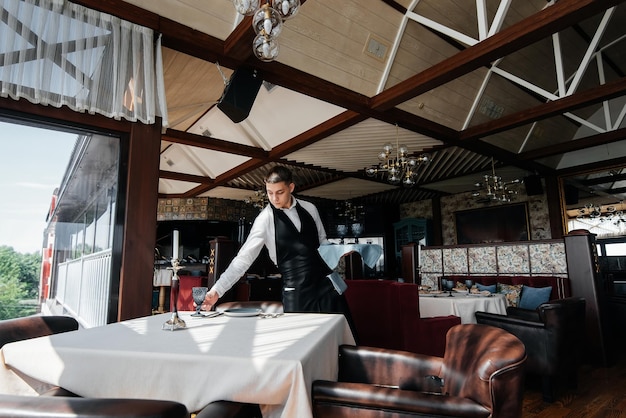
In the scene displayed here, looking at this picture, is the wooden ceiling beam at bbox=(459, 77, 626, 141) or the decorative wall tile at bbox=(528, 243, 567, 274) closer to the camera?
the wooden ceiling beam at bbox=(459, 77, 626, 141)

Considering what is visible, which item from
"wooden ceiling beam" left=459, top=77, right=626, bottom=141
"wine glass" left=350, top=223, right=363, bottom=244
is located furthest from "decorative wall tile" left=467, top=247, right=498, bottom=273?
"wine glass" left=350, top=223, right=363, bottom=244

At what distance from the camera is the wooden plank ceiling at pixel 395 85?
150 inches

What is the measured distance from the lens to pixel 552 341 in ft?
9.86

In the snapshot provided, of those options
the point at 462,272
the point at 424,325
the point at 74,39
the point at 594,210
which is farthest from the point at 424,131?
the point at 594,210

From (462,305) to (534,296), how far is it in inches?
50.4

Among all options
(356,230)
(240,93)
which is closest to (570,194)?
(356,230)

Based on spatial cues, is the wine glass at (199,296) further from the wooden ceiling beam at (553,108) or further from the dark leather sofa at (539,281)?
the wooden ceiling beam at (553,108)

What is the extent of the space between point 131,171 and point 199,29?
1.70 meters

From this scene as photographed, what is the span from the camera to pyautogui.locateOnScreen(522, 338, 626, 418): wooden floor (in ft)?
8.72

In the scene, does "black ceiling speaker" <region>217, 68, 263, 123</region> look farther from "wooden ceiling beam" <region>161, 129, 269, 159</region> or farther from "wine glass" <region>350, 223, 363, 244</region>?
"wine glass" <region>350, 223, 363, 244</region>

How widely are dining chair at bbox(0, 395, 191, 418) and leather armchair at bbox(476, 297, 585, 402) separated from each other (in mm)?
3265

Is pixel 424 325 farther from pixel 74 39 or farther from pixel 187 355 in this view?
pixel 74 39

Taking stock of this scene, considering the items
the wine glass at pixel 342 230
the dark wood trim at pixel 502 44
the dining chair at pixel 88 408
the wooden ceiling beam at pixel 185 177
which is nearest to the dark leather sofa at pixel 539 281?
the dark wood trim at pixel 502 44

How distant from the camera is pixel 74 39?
295 centimetres
